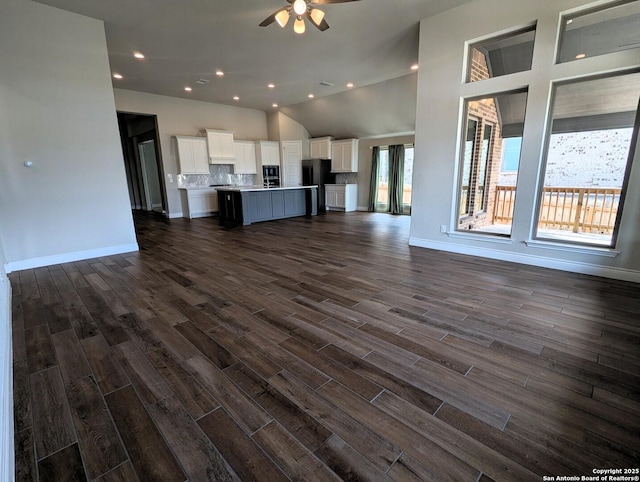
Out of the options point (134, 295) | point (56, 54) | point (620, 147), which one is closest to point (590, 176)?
point (620, 147)

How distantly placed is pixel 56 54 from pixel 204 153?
472cm

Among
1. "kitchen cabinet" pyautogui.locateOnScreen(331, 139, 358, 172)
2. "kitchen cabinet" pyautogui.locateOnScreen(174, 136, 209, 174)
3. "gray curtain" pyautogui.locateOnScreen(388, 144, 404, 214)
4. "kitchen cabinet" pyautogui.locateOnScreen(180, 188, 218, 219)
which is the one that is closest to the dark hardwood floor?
"kitchen cabinet" pyautogui.locateOnScreen(180, 188, 218, 219)

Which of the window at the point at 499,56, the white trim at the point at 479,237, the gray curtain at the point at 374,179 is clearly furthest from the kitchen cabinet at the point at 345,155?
the white trim at the point at 479,237

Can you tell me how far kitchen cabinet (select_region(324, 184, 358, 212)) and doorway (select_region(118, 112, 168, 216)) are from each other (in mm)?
5454

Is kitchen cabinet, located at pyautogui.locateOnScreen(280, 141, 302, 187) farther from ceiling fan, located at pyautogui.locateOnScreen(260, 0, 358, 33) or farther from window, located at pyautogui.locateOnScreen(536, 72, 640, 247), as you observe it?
window, located at pyautogui.locateOnScreen(536, 72, 640, 247)

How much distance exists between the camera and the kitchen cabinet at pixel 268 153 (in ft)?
31.3

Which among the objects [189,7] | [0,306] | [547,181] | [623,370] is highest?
[189,7]

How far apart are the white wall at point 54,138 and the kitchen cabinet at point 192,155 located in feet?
12.8

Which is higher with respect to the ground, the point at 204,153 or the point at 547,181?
the point at 204,153

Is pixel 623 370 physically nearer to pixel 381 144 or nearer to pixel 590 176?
pixel 590 176

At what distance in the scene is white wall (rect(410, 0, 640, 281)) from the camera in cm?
325

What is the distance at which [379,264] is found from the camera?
13.1 ft

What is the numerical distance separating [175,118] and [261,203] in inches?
140

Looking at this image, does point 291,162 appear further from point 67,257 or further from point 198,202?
point 67,257
